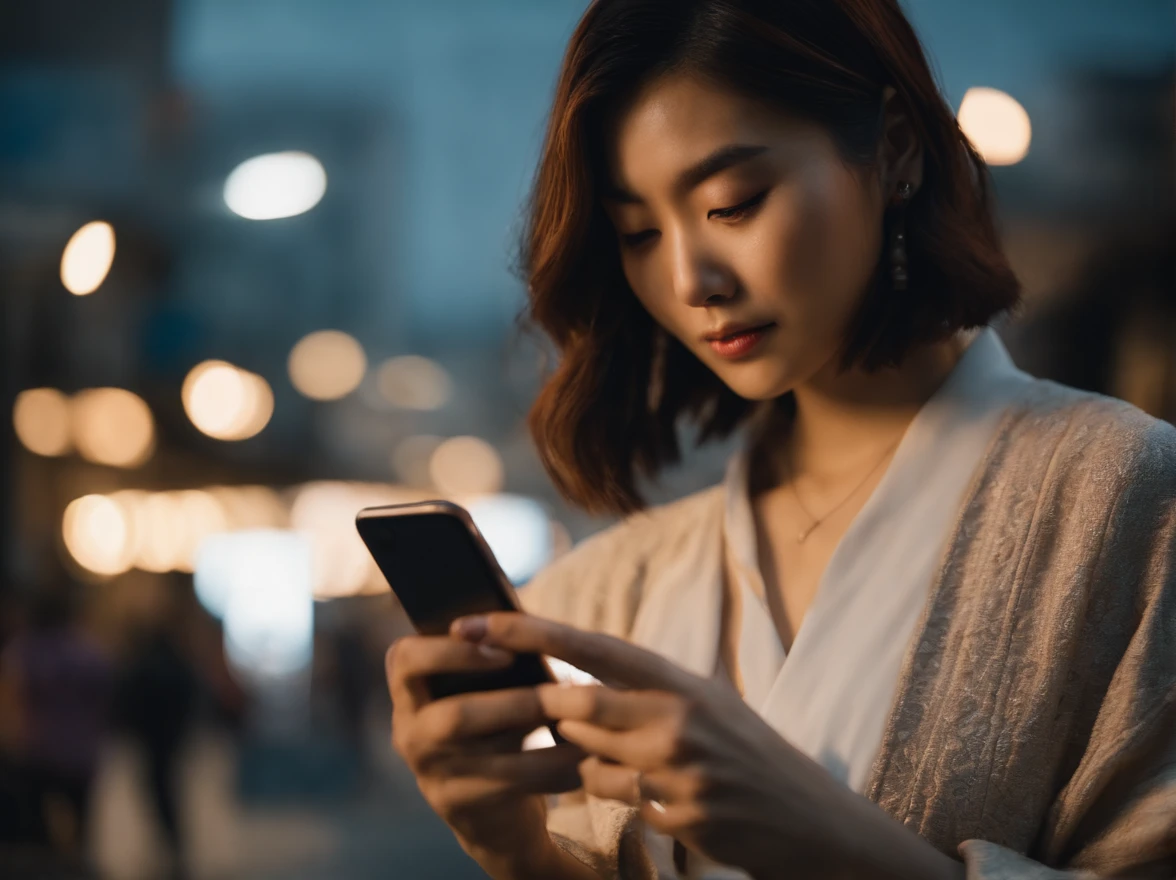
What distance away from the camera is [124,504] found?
47.0 feet

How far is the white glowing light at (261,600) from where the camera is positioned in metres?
19.3

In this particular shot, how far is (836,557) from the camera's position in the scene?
141cm

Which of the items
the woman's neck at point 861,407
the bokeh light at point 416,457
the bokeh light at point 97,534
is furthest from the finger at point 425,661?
the bokeh light at point 416,457

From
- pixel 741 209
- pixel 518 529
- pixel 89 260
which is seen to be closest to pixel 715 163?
pixel 741 209

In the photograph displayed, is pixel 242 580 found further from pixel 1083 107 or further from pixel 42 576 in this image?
pixel 1083 107

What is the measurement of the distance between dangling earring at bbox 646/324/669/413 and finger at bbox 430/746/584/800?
678 mm

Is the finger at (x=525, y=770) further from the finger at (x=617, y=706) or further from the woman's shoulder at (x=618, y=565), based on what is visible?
the woman's shoulder at (x=618, y=565)

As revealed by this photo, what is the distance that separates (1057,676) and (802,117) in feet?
2.08

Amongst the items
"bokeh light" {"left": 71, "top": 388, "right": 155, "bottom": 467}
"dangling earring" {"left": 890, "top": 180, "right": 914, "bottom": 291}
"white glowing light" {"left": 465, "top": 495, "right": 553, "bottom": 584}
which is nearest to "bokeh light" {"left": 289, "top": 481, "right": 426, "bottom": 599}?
"bokeh light" {"left": 71, "top": 388, "right": 155, "bottom": 467}

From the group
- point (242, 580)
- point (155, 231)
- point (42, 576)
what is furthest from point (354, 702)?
point (242, 580)

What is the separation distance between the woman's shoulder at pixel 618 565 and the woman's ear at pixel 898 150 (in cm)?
51

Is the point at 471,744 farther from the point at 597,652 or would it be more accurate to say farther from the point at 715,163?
the point at 715,163

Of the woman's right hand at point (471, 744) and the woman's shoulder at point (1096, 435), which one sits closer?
the woman's right hand at point (471, 744)

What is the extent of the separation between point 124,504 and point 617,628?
542 inches
